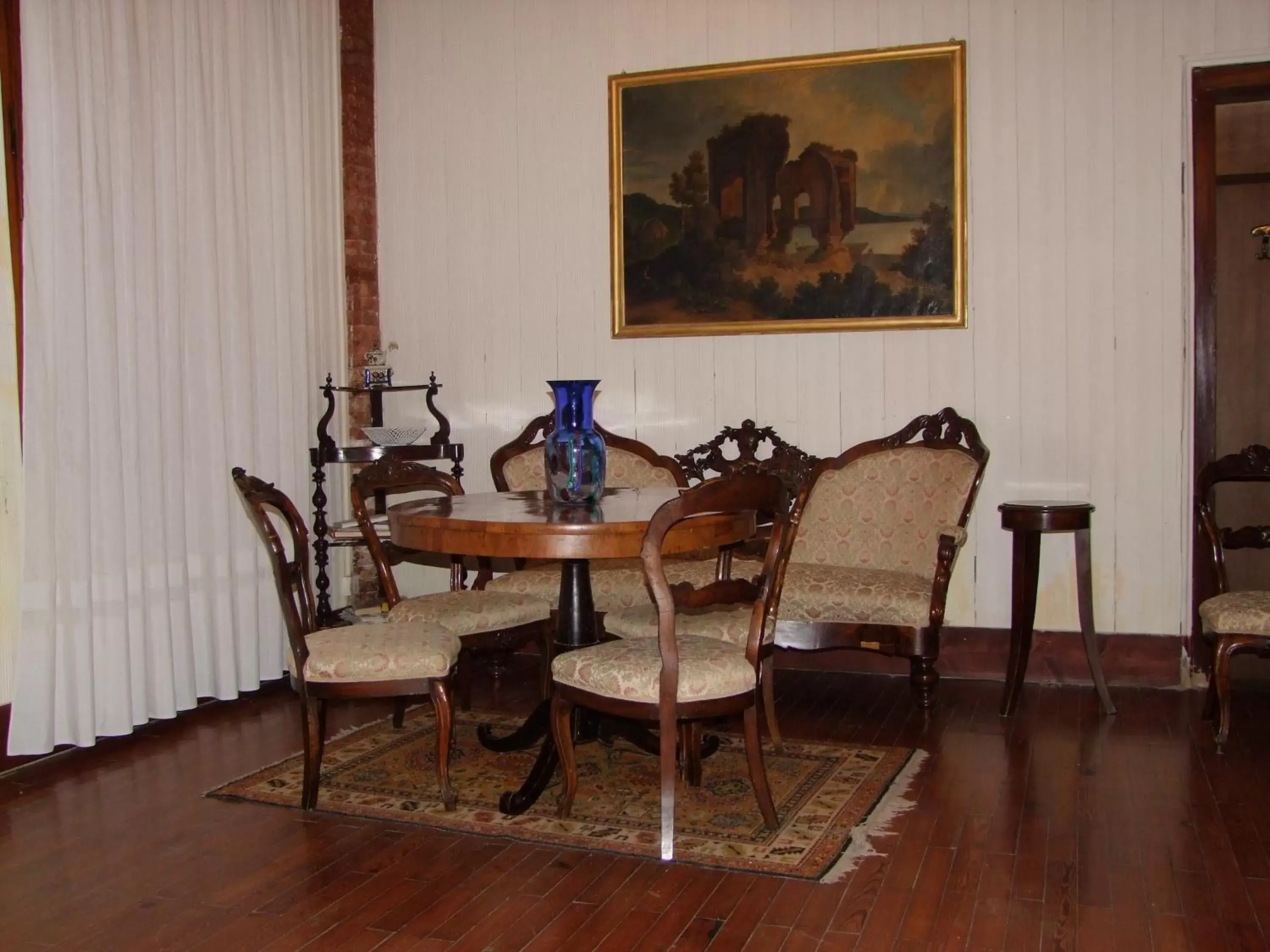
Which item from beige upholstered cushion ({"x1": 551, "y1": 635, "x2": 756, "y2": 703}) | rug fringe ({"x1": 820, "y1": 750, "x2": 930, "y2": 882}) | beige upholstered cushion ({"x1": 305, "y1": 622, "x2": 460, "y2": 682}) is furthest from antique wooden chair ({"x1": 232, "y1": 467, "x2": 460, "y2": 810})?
rug fringe ({"x1": 820, "y1": 750, "x2": 930, "y2": 882})

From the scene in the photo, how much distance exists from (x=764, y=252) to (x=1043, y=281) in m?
1.22

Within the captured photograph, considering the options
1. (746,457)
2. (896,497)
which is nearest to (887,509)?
(896,497)

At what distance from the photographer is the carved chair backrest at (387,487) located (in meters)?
4.25

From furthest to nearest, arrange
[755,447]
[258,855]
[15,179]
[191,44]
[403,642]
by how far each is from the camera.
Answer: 1. [755,447]
2. [191,44]
3. [15,179]
4. [403,642]
5. [258,855]

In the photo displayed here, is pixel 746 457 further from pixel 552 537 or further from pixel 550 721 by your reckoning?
pixel 552 537

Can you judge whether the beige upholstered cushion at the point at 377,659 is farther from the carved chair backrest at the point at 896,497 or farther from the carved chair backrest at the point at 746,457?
the carved chair backrest at the point at 746,457

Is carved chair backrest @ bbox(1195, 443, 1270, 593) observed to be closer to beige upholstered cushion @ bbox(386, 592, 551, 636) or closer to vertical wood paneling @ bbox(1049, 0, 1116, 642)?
vertical wood paneling @ bbox(1049, 0, 1116, 642)

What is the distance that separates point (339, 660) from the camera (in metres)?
3.48

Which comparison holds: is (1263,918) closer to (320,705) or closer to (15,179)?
(320,705)

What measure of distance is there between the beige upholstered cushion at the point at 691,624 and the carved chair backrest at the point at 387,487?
2.68 ft

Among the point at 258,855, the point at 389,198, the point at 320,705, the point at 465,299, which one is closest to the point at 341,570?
the point at 465,299

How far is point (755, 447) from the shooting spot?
5.40 meters

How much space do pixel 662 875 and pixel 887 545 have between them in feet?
7.87

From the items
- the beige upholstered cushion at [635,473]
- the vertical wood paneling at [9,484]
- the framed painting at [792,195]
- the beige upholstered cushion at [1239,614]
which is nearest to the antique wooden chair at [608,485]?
the beige upholstered cushion at [635,473]
